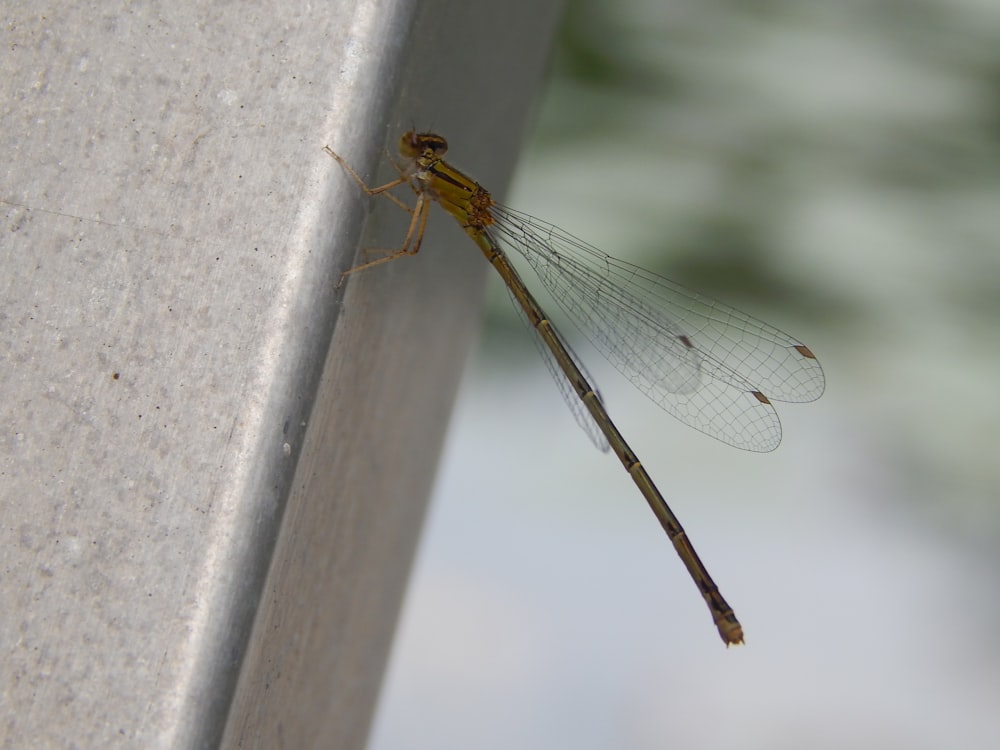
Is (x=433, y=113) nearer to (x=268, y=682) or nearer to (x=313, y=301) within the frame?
(x=313, y=301)

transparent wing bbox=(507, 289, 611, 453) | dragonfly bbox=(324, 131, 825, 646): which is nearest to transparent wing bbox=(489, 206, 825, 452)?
dragonfly bbox=(324, 131, 825, 646)

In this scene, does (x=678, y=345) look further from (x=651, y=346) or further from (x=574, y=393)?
(x=574, y=393)

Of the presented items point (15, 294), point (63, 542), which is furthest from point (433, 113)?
point (63, 542)

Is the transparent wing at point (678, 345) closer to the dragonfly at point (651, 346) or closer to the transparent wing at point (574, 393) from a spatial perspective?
the dragonfly at point (651, 346)

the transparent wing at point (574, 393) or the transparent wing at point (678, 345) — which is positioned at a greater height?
the transparent wing at point (678, 345)

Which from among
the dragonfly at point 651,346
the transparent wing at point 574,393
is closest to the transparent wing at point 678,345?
the dragonfly at point 651,346

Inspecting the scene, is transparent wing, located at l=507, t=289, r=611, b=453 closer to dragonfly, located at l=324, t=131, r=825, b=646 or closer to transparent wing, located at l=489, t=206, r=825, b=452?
dragonfly, located at l=324, t=131, r=825, b=646

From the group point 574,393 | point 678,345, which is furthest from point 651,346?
point 574,393
